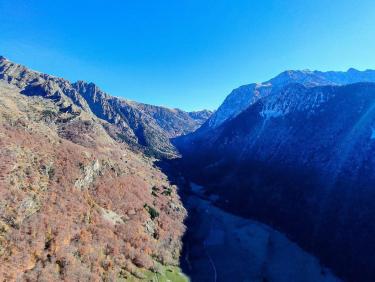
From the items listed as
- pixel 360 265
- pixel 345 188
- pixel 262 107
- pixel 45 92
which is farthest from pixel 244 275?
pixel 45 92

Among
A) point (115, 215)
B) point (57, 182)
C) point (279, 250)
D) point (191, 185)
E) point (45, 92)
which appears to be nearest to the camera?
point (57, 182)

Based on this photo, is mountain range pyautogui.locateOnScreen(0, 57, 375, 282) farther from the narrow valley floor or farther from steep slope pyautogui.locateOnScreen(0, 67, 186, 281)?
the narrow valley floor

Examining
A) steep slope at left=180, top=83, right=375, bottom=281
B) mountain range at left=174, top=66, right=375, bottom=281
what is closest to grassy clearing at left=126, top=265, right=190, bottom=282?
steep slope at left=180, top=83, right=375, bottom=281

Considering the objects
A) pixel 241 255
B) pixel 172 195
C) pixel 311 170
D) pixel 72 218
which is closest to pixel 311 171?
pixel 311 170

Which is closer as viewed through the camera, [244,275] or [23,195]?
[23,195]

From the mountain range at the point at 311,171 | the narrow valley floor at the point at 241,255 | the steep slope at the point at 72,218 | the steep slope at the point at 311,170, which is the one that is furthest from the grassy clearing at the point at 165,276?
the mountain range at the point at 311,171

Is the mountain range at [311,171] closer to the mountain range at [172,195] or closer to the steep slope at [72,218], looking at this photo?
the mountain range at [172,195]

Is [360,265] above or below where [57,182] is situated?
below

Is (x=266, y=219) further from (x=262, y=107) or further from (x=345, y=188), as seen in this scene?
(x=262, y=107)
